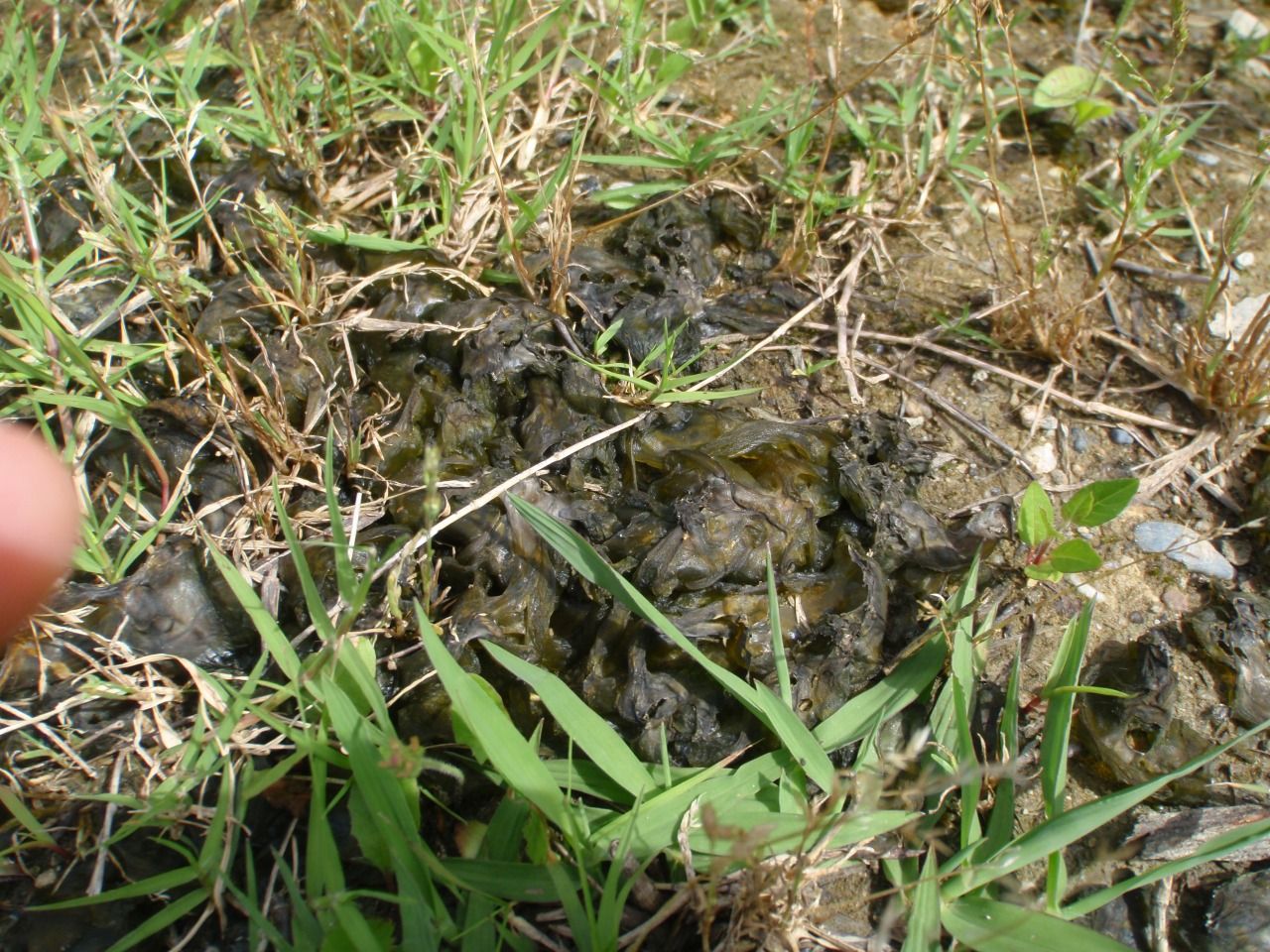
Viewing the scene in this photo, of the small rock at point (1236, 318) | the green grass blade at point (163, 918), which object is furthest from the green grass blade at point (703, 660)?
the small rock at point (1236, 318)

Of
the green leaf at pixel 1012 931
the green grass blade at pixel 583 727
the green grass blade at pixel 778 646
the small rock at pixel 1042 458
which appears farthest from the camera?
the small rock at pixel 1042 458

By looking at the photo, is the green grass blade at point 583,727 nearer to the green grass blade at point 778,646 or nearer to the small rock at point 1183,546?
the green grass blade at point 778,646

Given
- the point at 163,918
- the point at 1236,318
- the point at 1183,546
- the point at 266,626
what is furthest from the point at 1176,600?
the point at 163,918

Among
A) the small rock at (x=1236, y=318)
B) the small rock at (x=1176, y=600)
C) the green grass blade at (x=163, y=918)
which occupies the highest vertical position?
the green grass blade at (x=163, y=918)

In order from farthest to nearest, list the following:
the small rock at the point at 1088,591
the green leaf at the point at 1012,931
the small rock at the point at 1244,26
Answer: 1. the small rock at the point at 1244,26
2. the small rock at the point at 1088,591
3. the green leaf at the point at 1012,931

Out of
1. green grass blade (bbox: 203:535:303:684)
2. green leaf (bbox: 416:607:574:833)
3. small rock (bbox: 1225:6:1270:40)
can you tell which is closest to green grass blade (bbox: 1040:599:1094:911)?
green leaf (bbox: 416:607:574:833)

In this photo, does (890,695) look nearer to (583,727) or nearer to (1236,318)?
(583,727)

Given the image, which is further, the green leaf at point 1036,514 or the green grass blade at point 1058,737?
the green leaf at point 1036,514

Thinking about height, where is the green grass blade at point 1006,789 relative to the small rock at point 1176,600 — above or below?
above
